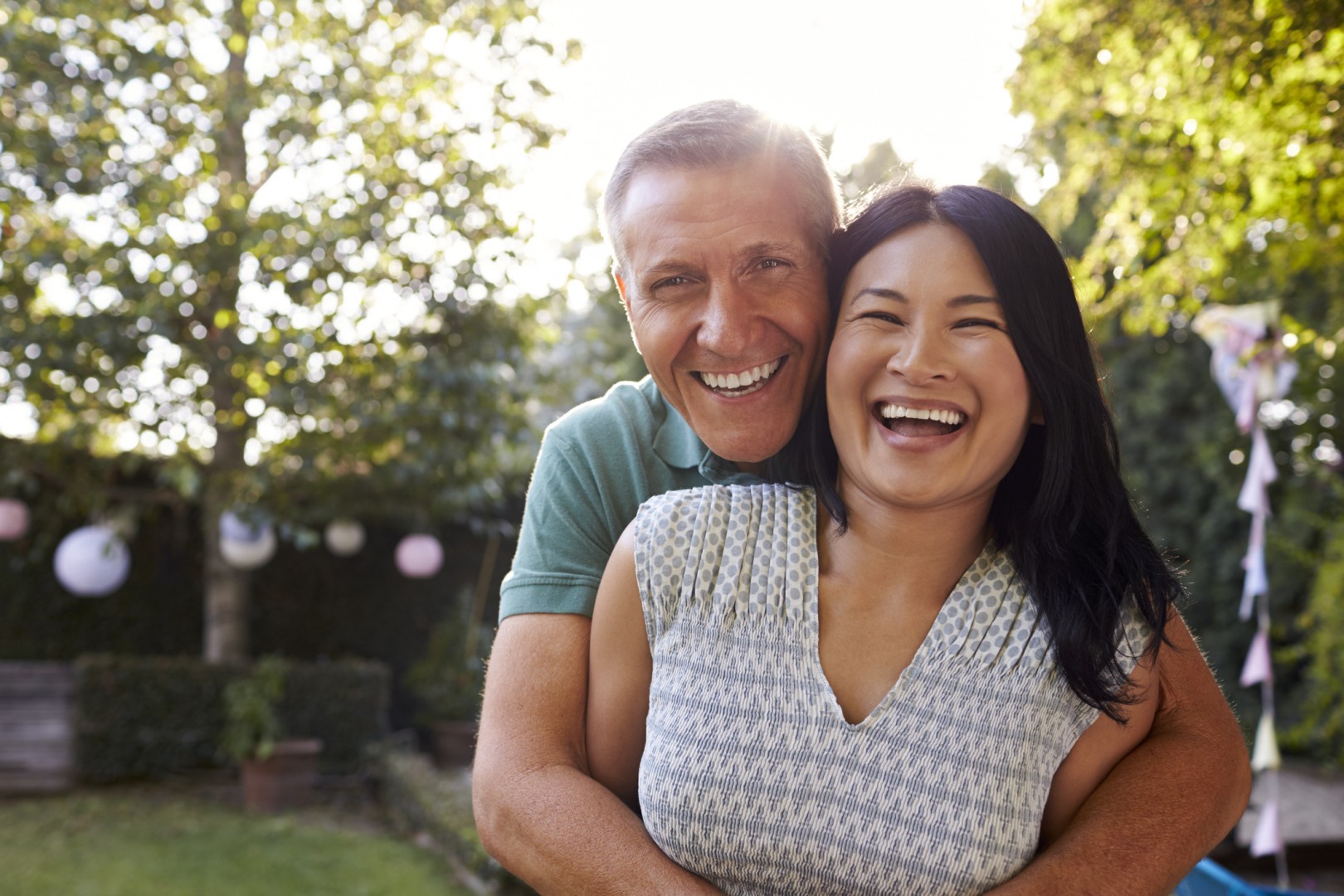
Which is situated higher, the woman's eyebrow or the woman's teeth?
the woman's eyebrow

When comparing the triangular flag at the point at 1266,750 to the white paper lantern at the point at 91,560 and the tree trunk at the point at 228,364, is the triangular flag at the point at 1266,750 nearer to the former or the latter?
the tree trunk at the point at 228,364

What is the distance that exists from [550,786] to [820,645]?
426 mm

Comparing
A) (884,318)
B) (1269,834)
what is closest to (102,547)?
(1269,834)

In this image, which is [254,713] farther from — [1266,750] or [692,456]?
[692,456]

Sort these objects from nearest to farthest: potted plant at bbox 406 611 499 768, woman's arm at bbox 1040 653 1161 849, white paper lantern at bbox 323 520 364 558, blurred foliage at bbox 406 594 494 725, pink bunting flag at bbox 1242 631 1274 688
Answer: woman's arm at bbox 1040 653 1161 849 → pink bunting flag at bbox 1242 631 1274 688 → white paper lantern at bbox 323 520 364 558 → potted plant at bbox 406 611 499 768 → blurred foliage at bbox 406 594 494 725

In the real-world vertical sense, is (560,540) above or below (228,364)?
below

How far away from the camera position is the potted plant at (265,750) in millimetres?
9445

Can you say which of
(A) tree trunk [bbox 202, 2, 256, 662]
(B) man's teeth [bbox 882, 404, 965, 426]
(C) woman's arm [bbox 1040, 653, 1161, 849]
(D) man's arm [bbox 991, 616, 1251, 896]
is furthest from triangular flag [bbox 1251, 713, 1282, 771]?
(A) tree trunk [bbox 202, 2, 256, 662]

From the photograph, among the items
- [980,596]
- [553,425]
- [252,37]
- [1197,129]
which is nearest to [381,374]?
[252,37]

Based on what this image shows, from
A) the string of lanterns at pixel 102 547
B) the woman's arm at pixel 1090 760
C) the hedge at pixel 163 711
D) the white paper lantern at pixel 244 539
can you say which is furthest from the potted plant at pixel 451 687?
the woman's arm at pixel 1090 760

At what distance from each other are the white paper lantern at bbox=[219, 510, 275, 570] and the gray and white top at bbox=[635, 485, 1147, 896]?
7.75m

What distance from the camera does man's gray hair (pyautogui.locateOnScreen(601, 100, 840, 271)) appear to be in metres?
1.78

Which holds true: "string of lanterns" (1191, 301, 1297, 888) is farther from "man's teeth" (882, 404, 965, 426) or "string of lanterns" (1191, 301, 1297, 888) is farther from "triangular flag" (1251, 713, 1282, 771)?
"man's teeth" (882, 404, 965, 426)

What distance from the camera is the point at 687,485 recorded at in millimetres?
1979
